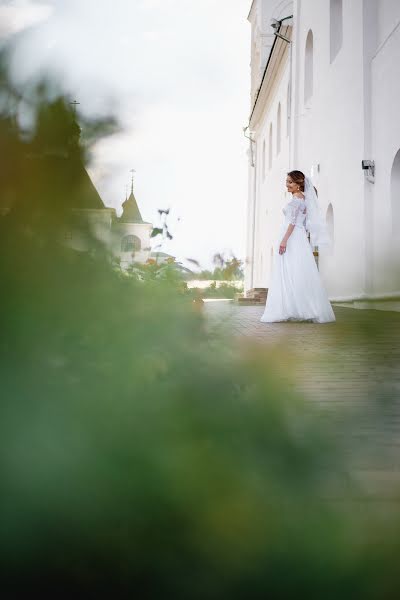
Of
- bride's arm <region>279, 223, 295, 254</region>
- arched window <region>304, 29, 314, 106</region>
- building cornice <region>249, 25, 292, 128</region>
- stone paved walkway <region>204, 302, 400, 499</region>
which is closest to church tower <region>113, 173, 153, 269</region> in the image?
stone paved walkway <region>204, 302, 400, 499</region>

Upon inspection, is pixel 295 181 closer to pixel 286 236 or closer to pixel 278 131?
pixel 286 236

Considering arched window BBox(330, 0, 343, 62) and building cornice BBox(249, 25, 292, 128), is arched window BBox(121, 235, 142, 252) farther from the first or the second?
building cornice BBox(249, 25, 292, 128)

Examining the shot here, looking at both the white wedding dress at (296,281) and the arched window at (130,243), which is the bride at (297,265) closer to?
the white wedding dress at (296,281)

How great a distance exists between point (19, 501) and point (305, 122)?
738 inches

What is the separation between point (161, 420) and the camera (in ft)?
2.05

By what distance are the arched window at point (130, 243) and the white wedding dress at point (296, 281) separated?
880 centimetres

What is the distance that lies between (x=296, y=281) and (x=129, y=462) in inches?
365

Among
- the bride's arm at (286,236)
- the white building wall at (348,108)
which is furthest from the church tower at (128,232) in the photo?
the bride's arm at (286,236)

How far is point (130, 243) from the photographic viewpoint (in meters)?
0.68

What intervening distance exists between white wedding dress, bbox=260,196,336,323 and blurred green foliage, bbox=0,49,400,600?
882 centimetres

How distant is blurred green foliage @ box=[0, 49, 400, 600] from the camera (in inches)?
22.6

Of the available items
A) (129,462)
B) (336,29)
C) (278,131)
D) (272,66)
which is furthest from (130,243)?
(278,131)

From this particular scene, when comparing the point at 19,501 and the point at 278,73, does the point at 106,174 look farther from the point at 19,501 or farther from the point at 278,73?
the point at 278,73

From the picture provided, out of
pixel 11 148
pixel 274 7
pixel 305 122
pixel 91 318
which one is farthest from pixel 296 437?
pixel 274 7
